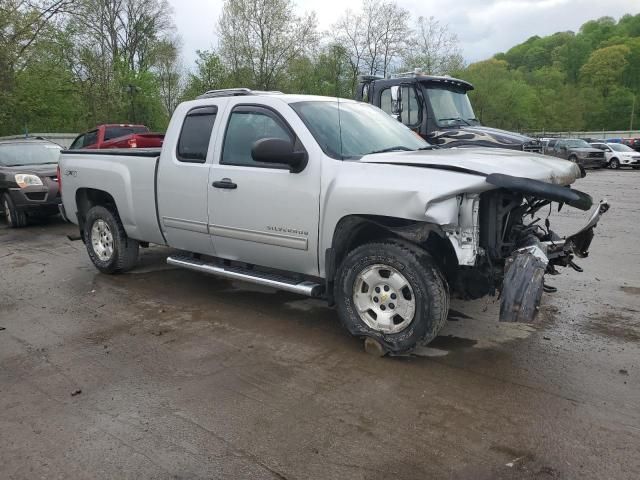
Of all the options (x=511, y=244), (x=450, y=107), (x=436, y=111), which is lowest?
(x=511, y=244)

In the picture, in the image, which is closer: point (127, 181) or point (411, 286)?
point (411, 286)

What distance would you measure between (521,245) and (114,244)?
4720 mm

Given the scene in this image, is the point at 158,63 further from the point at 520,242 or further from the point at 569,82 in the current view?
the point at 569,82

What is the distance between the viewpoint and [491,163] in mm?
3779

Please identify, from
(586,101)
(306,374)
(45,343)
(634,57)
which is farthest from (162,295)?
(634,57)

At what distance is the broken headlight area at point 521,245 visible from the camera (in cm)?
358

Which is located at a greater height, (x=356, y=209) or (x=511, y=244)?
(x=356, y=209)

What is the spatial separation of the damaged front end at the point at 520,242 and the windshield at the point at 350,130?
119 cm

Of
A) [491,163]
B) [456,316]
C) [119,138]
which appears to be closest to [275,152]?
[491,163]

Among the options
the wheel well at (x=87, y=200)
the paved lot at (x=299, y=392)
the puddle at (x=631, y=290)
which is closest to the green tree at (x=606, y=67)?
the puddle at (x=631, y=290)

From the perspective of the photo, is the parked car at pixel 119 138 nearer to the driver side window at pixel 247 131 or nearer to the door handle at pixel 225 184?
the driver side window at pixel 247 131

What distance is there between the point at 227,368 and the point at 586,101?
94.4 metres

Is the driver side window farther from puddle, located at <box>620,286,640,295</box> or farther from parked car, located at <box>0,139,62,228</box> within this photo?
parked car, located at <box>0,139,62,228</box>

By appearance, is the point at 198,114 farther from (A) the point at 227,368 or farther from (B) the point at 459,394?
(B) the point at 459,394
